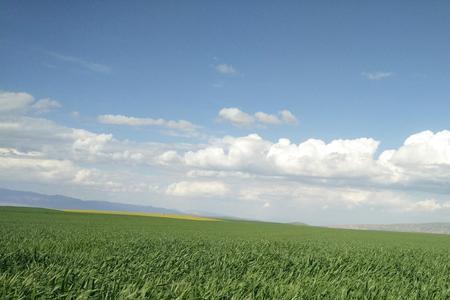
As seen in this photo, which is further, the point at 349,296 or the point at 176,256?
the point at 176,256

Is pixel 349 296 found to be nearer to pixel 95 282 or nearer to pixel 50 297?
pixel 95 282

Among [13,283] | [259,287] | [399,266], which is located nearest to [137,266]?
[259,287]

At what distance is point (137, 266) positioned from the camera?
11.0 meters

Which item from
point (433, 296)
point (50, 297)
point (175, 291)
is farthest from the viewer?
point (433, 296)

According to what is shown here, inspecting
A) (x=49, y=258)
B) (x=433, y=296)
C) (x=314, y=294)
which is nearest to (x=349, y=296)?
(x=314, y=294)

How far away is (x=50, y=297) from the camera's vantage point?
640 cm

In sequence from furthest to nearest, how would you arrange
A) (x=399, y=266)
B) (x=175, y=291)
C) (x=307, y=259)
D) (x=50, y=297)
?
(x=399, y=266) < (x=307, y=259) < (x=175, y=291) < (x=50, y=297)

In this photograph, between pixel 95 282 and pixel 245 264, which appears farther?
pixel 245 264

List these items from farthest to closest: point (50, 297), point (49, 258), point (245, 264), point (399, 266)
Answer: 1. point (399, 266)
2. point (245, 264)
3. point (49, 258)
4. point (50, 297)

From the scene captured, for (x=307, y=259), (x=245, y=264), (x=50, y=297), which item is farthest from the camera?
(x=307, y=259)

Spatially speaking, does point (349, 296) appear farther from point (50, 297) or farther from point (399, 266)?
point (399, 266)

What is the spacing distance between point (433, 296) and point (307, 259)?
4950 millimetres

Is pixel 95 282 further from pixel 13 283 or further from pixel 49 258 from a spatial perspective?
pixel 49 258

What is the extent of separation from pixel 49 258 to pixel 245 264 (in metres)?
5.56
